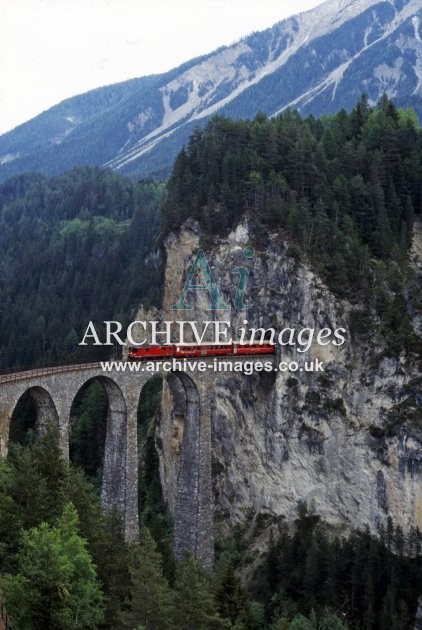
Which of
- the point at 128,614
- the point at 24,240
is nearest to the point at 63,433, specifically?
the point at 128,614

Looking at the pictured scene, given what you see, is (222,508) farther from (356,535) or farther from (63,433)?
(63,433)

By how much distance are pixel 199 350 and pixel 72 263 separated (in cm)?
9578

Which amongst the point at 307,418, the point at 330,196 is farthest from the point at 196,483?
the point at 330,196

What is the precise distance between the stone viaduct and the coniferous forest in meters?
2.34

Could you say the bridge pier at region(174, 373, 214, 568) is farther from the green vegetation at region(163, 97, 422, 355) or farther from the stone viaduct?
the green vegetation at region(163, 97, 422, 355)

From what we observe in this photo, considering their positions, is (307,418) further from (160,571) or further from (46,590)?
(46,590)

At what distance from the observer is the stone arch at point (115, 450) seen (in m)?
56.2

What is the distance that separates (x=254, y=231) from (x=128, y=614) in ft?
122

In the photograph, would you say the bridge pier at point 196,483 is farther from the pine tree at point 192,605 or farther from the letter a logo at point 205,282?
the pine tree at point 192,605

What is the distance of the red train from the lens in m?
57.6

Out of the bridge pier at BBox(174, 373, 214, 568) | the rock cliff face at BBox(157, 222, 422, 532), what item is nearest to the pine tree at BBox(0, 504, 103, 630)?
the bridge pier at BBox(174, 373, 214, 568)

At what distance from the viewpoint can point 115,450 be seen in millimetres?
56969

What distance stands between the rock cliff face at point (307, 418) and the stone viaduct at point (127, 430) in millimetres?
5338

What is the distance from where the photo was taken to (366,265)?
210ft
